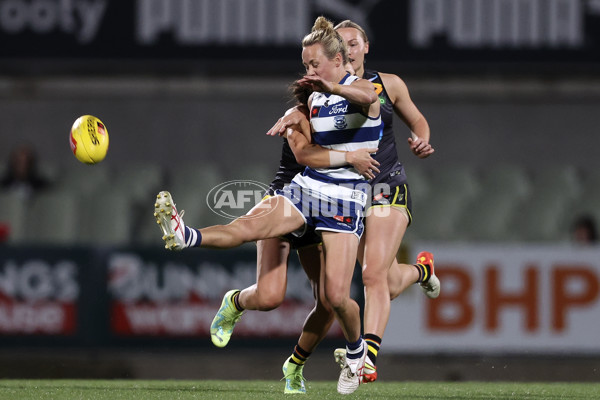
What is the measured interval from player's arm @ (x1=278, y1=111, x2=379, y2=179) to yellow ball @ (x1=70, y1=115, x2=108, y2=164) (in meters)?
1.25

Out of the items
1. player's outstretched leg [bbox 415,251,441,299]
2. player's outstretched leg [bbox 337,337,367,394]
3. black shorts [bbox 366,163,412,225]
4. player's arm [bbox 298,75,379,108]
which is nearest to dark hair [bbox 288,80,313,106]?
player's arm [bbox 298,75,379,108]

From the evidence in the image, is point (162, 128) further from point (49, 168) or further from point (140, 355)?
point (140, 355)

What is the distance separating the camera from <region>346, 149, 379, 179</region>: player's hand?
539cm

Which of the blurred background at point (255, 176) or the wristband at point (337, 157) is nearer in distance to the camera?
the wristband at point (337, 157)

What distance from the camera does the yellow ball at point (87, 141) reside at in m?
6.17

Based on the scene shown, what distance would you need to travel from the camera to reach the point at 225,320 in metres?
6.12

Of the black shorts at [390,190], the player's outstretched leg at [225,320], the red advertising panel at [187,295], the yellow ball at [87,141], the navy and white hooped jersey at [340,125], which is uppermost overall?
the navy and white hooped jersey at [340,125]

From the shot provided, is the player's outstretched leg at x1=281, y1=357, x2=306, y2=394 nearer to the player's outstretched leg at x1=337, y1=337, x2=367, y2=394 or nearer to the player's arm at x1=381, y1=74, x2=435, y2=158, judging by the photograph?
the player's outstretched leg at x1=337, y1=337, x2=367, y2=394

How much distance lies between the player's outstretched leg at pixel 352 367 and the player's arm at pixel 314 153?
87 cm

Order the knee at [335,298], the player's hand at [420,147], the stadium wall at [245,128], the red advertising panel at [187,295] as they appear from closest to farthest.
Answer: the knee at [335,298] → the player's hand at [420,147] → the red advertising panel at [187,295] → the stadium wall at [245,128]

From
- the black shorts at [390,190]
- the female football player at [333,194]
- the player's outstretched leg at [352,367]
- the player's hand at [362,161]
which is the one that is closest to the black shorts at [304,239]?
the female football player at [333,194]

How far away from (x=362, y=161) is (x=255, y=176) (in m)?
5.64

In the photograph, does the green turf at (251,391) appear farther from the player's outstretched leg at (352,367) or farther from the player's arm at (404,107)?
the player's arm at (404,107)

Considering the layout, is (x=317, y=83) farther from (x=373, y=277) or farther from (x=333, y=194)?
(x=373, y=277)
